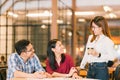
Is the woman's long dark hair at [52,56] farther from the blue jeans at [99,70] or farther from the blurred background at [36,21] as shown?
the blurred background at [36,21]

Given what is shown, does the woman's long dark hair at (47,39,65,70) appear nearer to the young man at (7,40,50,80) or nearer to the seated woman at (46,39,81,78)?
the seated woman at (46,39,81,78)

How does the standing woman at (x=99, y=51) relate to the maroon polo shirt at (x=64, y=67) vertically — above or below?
above

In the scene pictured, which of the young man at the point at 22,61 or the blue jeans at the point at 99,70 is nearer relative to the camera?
the blue jeans at the point at 99,70

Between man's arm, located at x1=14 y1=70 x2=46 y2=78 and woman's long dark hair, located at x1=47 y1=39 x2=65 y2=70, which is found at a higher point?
woman's long dark hair, located at x1=47 y1=39 x2=65 y2=70

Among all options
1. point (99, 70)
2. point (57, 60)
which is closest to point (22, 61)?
point (57, 60)

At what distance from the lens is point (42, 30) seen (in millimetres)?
11430

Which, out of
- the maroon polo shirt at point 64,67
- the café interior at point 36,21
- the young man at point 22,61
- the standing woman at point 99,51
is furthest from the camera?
the café interior at point 36,21

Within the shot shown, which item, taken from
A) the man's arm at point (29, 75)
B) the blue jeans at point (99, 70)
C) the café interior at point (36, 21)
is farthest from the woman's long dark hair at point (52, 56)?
the café interior at point (36, 21)

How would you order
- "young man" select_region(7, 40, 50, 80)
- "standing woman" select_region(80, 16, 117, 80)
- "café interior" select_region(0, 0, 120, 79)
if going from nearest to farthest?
"standing woman" select_region(80, 16, 117, 80)
"young man" select_region(7, 40, 50, 80)
"café interior" select_region(0, 0, 120, 79)

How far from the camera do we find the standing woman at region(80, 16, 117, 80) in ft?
10.7

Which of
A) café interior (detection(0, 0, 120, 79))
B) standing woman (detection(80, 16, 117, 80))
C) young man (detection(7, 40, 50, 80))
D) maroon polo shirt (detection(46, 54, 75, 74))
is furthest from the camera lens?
café interior (detection(0, 0, 120, 79))

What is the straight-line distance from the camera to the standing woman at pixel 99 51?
3261 millimetres

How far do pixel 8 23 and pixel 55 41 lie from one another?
25.7 feet

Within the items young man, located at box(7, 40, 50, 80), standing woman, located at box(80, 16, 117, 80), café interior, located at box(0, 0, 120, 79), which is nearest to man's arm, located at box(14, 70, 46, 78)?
young man, located at box(7, 40, 50, 80)
